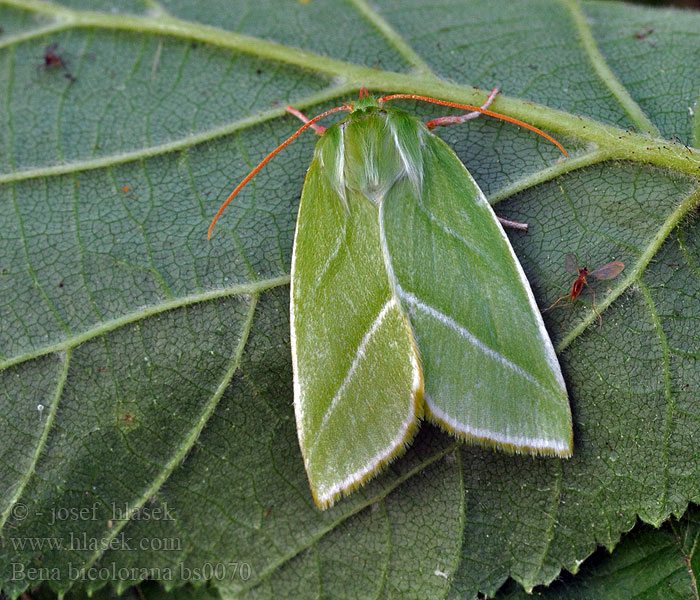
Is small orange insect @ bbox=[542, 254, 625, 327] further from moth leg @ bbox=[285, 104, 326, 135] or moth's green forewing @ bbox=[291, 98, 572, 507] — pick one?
moth leg @ bbox=[285, 104, 326, 135]

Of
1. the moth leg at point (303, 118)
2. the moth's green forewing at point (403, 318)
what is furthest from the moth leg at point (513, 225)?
the moth leg at point (303, 118)

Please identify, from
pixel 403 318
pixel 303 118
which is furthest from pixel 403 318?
pixel 303 118

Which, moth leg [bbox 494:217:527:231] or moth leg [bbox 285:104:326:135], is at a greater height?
moth leg [bbox 285:104:326:135]

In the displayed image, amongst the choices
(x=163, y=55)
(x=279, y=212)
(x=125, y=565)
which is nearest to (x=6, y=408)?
(x=125, y=565)

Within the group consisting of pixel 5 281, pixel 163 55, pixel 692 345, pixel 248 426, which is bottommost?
pixel 248 426

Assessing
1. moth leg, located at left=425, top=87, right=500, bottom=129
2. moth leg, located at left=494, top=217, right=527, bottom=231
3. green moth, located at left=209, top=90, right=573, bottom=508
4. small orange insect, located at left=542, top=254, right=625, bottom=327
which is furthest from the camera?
moth leg, located at left=425, top=87, right=500, bottom=129

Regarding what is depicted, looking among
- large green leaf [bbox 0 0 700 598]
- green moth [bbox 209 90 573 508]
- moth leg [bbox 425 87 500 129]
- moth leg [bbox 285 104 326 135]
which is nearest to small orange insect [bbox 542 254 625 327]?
large green leaf [bbox 0 0 700 598]

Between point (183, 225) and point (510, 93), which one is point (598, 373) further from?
point (183, 225)
